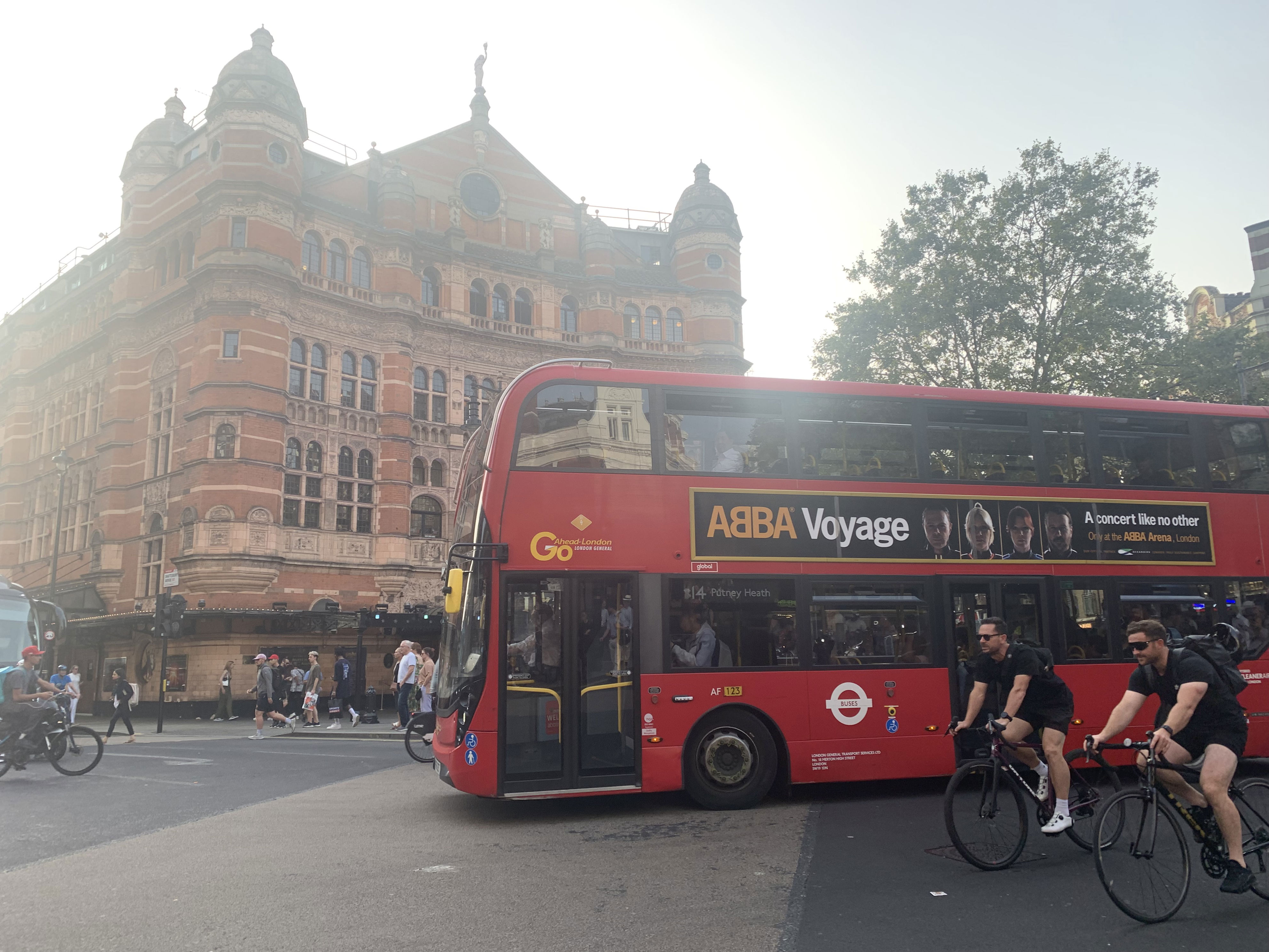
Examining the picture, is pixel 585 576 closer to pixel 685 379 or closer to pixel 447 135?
pixel 685 379

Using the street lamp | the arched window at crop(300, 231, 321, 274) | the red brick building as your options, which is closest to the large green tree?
the red brick building

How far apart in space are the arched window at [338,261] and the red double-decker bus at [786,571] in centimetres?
2490

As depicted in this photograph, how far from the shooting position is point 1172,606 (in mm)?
9898

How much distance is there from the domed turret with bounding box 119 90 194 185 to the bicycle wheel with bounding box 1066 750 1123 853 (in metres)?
37.2

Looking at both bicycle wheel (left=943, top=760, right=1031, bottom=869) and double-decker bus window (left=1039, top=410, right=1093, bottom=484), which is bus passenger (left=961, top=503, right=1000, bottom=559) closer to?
double-decker bus window (left=1039, top=410, right=1093, bottom=484)

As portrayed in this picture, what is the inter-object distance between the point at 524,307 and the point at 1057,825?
32.3m

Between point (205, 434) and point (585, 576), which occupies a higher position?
point (205, 434)

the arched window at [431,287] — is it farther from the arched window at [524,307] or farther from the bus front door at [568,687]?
the bus front door at [568,687]

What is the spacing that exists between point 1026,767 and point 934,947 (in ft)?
6.79

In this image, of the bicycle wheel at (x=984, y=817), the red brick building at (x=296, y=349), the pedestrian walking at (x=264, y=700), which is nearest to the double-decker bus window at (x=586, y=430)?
the bicycle wheel at (x=984, y=817)

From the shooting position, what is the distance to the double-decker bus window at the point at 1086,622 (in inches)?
378

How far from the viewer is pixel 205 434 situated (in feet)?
91.7

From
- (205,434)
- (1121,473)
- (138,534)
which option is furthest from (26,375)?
(1121,473)

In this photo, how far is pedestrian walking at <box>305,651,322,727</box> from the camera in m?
21.9
